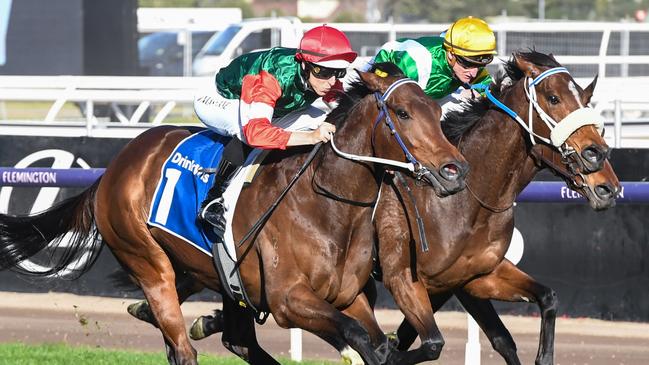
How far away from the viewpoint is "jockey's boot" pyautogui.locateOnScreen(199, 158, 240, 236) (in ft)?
16.4

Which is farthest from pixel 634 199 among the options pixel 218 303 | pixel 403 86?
pixel 218 303

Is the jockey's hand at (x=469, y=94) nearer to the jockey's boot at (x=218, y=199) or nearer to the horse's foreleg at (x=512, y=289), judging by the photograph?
the horse's foreleg at (x=512, y=289)

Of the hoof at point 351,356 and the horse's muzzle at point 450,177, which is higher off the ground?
the horse's muzzle at point 450,177

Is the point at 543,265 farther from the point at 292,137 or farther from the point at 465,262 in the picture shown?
the point at 292,137

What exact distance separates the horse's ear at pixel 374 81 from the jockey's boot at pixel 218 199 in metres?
0.73

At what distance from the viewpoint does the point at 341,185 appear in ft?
15.5

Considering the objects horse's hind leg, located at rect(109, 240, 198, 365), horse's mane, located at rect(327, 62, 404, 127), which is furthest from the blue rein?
horse's hind leg, located at rect(109, 240, 198, 365)

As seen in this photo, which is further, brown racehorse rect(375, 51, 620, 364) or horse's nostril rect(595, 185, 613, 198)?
brown racehorse rect(375, 51, 620, 364)

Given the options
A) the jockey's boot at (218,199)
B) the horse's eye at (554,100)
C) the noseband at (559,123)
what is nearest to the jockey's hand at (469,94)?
the noseband at (559,123)

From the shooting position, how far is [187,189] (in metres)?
5.32

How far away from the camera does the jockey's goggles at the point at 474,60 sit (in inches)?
217

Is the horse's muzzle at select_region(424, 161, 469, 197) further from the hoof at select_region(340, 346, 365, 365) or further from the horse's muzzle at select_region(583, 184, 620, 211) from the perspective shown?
the horse's muzzle at select_region(583, 184, 620, 211)

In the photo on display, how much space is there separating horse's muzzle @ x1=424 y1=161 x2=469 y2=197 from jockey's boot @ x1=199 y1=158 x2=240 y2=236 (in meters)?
0.99

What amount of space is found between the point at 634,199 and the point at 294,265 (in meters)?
2.46
